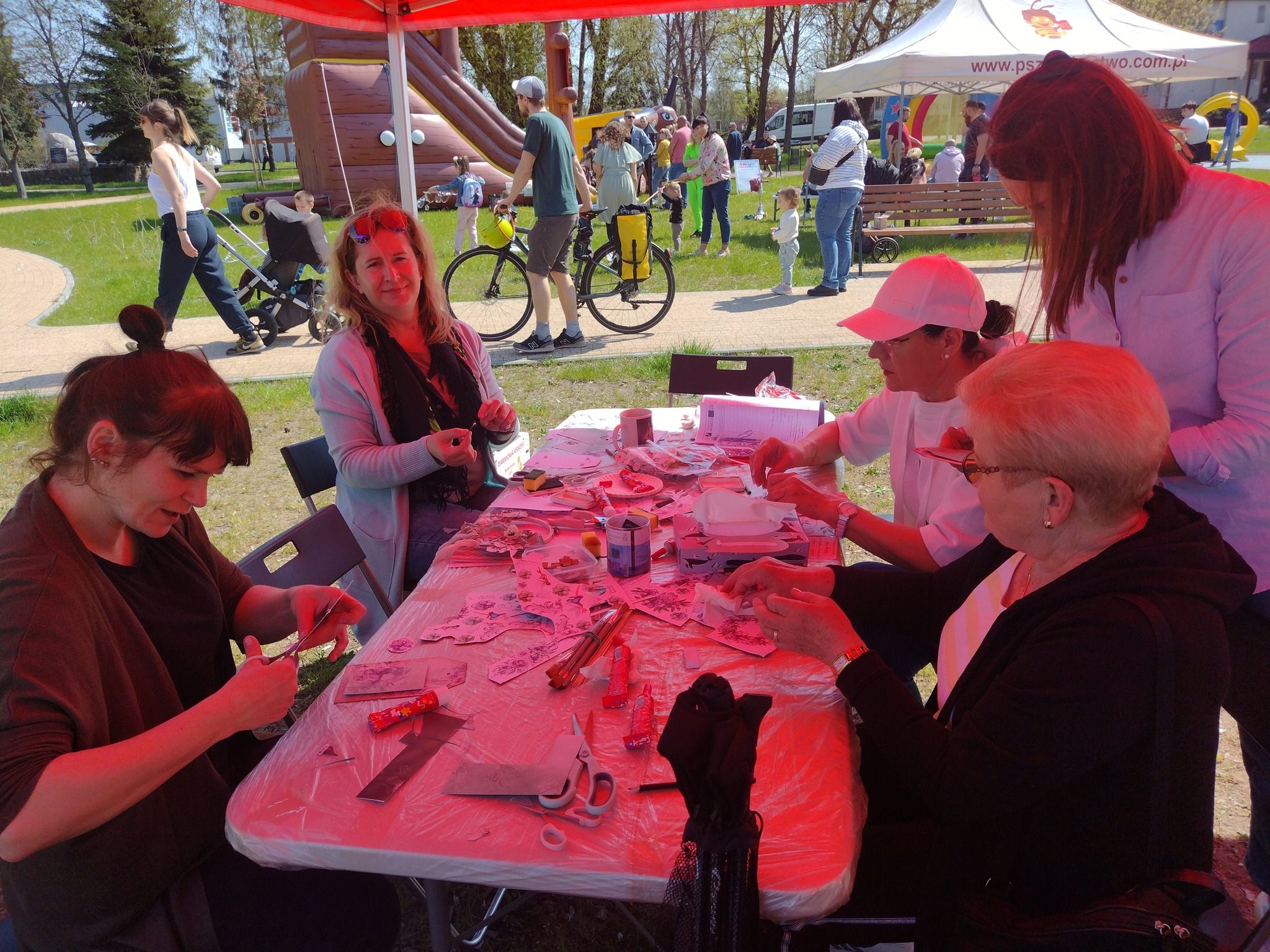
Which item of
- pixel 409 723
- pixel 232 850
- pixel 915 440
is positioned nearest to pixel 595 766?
pixel 409 723

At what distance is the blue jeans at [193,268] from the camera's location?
6941 millimetres

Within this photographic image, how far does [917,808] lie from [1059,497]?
32.2 inches

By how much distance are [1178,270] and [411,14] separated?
13.4 feet

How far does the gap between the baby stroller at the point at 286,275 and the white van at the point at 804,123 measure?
104ft

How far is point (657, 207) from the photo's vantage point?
16.9m

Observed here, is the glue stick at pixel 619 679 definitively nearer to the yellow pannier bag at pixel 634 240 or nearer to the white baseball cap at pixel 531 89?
the yellow pannier bag at pixel 634 240

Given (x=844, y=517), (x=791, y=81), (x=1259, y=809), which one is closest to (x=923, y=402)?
(x=844, y=517)

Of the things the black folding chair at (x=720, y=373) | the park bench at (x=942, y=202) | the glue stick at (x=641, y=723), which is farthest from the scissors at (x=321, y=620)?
the park bench at (x=942, y=202)

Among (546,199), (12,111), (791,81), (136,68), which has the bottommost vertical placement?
(546,199)

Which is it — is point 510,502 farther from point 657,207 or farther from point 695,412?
point 657,207

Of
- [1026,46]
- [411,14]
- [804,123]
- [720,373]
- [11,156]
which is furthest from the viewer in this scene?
[804,123]

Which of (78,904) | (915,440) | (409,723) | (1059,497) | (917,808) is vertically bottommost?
(917,808)

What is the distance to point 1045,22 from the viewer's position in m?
11.2

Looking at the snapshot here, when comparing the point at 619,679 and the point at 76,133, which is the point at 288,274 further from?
the point at 76,133
